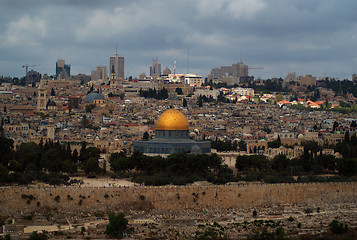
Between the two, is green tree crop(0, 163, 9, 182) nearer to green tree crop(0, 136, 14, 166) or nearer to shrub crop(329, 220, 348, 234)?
green tree crop(0, 136, 14, 166)

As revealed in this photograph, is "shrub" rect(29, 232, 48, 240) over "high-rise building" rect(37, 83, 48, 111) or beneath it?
beneath

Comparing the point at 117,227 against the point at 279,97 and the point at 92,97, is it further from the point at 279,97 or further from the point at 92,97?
the point at 279,97

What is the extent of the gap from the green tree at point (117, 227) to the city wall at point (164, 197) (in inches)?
278

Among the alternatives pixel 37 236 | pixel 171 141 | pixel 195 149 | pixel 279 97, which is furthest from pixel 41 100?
pixel 37 236

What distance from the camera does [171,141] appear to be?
85.8 meters

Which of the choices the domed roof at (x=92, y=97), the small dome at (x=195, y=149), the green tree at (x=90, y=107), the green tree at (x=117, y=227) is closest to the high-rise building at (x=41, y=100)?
the green tree at (x=90, y=107)

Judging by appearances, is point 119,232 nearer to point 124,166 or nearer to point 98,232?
point 98,232

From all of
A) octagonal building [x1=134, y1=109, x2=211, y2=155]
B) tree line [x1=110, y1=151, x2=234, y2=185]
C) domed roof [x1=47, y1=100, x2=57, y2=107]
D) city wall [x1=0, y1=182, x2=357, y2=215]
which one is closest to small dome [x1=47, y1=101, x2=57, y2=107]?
domed roof [x1=47, y1=100, x2=57, y2=107]

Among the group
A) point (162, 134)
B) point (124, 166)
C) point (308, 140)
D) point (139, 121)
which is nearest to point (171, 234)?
point (124, 166)

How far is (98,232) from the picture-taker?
58125mm

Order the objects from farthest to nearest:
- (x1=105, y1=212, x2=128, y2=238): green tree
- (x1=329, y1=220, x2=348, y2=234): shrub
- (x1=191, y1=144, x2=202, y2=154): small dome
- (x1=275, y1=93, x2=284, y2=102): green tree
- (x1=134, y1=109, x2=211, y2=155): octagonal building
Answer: (x1=275, y1=93, x2=284, y2=102): green tree, (x1=134, y1=109, x2=211, y2=155): octagonal building, (x1=191, y1=144, x2=202, y2=154): small dome, (x1=329, y1=220, x2=348, y2=234): shrub, (x1=105, y1=212, x2=128, y2=238): green tree

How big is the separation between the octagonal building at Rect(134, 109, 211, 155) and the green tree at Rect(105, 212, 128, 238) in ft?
83.5

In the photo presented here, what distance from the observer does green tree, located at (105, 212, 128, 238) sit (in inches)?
2259

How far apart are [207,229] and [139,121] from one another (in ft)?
232
